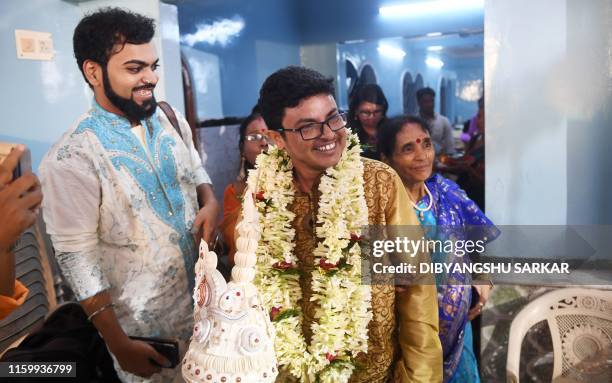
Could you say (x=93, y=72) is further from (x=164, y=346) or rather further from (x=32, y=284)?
(x=164, y=346)

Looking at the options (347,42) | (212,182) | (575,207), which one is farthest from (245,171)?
(575,207)

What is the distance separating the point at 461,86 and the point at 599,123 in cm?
60

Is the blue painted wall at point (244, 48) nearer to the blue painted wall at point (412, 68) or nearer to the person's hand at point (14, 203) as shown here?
the blue painted wall at point (412, 68)

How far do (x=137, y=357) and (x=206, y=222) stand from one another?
0.51m

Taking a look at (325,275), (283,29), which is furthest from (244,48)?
(325,275)

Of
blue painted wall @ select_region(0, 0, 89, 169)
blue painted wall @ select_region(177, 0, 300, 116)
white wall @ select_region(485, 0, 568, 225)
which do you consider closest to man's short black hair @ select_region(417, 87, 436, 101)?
white wall @ select_region(485, 0, 568, 225)

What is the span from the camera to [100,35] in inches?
62.5

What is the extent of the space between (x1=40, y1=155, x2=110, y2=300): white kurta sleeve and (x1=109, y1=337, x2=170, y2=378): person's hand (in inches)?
8.3

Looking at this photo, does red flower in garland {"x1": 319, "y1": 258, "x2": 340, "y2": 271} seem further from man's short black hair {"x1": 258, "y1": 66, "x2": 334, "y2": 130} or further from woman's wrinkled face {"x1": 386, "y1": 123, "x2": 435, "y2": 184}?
woman's wrinkled face {"x1": 386, "y1": 123, "x2": 435, "y2": 184}

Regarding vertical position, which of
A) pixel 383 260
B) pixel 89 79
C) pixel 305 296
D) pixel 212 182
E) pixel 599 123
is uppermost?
pixel 89 79

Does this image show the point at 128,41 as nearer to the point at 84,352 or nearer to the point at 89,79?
the point at 89,79

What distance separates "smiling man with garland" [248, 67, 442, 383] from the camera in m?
1.41

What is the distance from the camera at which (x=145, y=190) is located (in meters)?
1.68

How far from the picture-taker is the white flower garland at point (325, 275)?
1443 millimetres
